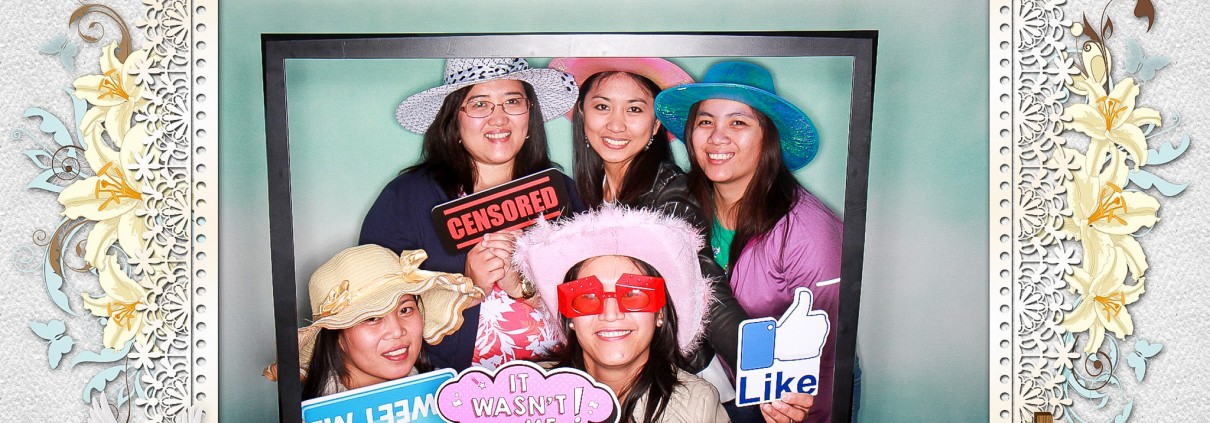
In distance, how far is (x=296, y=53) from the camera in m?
1.62

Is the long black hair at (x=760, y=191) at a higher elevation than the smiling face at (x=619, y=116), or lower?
lower

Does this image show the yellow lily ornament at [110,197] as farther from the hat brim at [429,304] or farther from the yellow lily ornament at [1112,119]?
the yellow lily ornament at [1112,119]

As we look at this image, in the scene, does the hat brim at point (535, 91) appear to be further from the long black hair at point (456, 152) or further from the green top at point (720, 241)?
the green top at point (720, 241)

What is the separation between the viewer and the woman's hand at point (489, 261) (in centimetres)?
163

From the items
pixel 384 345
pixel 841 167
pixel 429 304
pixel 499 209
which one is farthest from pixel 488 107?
pixel 841 167

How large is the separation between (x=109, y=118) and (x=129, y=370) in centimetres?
54

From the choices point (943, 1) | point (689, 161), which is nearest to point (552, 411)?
point (689, 161)

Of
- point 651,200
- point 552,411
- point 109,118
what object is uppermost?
point 109,118

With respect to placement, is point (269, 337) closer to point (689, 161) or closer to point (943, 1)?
point (689, 161)

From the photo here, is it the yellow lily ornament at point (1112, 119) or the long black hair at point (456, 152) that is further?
the yellow lily ornament at point (1112, 119)

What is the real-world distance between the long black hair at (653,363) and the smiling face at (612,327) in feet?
0.04

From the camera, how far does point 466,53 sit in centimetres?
161

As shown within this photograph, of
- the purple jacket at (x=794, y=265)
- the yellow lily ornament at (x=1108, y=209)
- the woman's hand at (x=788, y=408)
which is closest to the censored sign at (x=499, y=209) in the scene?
the purple jacket at (x=794, y=265)

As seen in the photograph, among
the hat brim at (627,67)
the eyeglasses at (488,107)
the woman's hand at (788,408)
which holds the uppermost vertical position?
the hat brim at (627,67)
